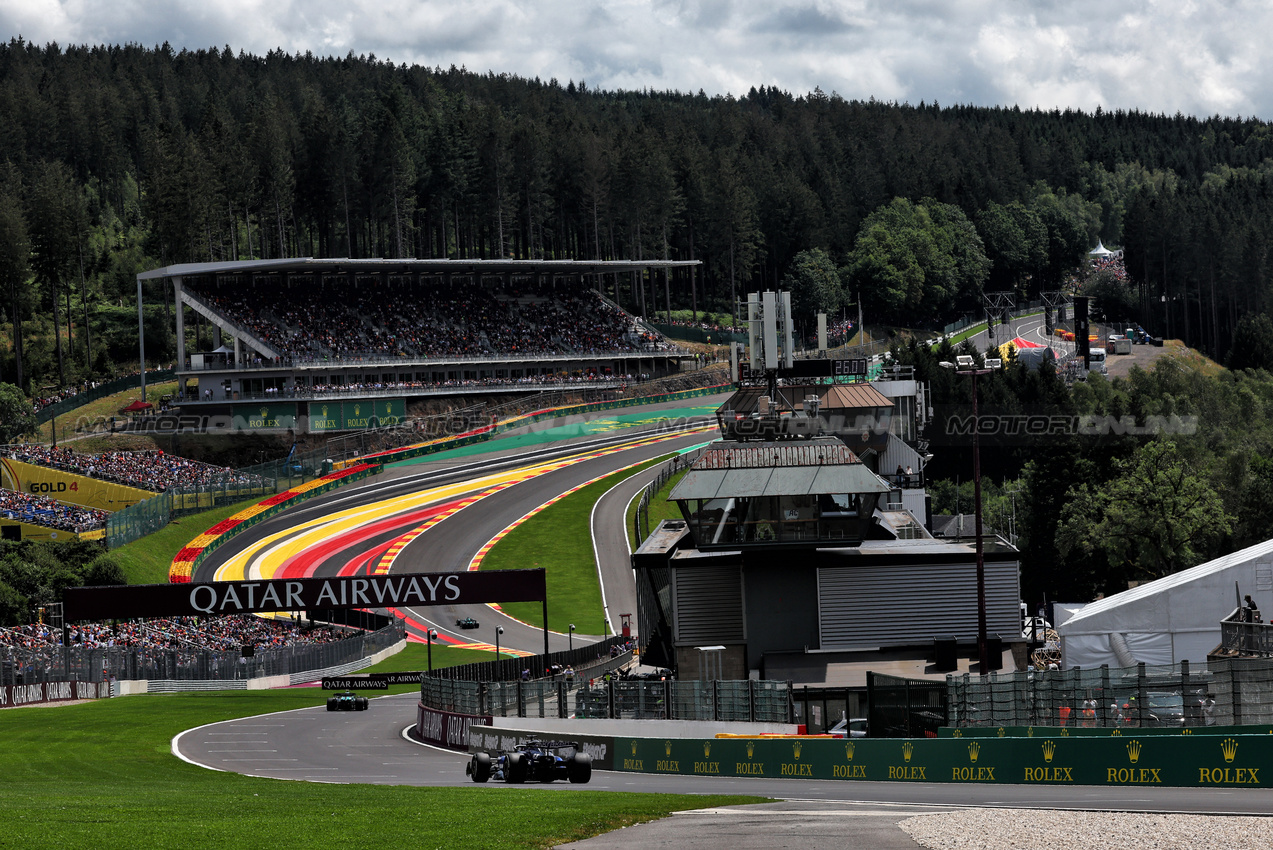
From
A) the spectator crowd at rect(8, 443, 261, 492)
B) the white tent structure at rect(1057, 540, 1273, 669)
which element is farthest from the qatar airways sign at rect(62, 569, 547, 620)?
the spectator crowd at rect(8, 443, 261, 492)

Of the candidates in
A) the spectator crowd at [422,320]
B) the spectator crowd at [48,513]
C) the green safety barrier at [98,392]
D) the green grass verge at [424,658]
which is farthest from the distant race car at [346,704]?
the spectator crowd at [422,320]

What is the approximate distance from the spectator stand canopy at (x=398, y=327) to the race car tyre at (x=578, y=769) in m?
70.7

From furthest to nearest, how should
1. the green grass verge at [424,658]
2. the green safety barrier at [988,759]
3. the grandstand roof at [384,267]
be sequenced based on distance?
1. the grandstand roof at [384,267]
2. the green grass verge at [424,658]
3. the green safety barrier at [988,759]

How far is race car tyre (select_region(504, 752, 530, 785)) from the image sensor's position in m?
27.2

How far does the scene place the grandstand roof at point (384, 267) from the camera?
327ft

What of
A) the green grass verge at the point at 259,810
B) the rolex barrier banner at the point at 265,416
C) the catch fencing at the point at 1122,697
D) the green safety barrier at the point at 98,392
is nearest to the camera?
the green grass verge at the point at 259,810

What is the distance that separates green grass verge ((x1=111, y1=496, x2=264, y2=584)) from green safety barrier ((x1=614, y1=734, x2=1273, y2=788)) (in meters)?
42.3

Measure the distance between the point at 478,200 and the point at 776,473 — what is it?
9627 cm

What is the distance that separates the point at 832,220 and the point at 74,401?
9560 centimetres

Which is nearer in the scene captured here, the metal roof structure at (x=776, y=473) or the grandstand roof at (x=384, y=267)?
the metal roof structure at (x=776, y=473)

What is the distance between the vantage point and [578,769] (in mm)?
27359

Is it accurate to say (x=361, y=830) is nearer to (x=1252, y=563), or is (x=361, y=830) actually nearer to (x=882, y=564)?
(x=882, y=564)

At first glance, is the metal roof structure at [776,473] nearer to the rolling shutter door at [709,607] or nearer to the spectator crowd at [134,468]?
the rolling shutter door at [709,607]

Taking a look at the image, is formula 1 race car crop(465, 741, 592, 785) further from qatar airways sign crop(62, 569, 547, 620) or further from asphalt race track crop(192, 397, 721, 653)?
asphalt race track crop(192, 397, 721, 653)
